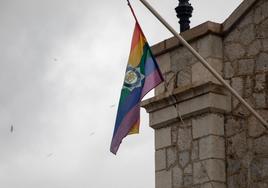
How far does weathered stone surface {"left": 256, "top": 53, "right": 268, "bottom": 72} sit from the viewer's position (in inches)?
369

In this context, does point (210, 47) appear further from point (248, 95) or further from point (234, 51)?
point (248, 95)

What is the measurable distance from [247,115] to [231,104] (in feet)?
0.83

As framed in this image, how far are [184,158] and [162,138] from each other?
519mm

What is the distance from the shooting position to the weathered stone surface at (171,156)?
987 centimetres

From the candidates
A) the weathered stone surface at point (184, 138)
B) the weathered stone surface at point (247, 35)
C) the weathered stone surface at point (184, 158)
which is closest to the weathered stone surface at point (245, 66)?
the weathered stone surface at point (247, 35)

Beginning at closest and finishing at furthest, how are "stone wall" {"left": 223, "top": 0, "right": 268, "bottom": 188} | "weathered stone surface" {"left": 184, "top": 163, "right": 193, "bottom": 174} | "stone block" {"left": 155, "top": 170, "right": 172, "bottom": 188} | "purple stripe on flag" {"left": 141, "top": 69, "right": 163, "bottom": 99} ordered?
"purple stripe on flag" {"left": 141, "top": 69, "right": 163, "bottom": 99} < "stone wall" {"left": 223, "top": 0, "right": 268, "bottom": 188} < "weathered stone surface" {"left": 184, "top": 163, "right": 193, "bottom": 174} < "stone block" {"left": 155, "top": 170, "right": 172, "bottom": 188}

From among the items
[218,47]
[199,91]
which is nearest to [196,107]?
[199,91]

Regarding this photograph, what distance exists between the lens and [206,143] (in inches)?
372

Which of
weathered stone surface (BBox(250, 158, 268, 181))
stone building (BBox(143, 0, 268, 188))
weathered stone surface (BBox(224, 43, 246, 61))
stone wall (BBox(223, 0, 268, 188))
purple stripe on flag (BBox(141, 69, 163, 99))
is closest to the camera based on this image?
purple stripe on flag (BBox(141, 69, 163, 99))

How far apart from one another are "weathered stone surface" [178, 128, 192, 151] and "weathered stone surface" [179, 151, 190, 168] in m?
0.06

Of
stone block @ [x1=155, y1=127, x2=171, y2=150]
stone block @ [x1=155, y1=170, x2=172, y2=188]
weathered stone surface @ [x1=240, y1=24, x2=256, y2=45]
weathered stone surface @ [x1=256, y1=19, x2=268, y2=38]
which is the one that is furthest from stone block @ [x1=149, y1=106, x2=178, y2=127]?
weathered stone surface @ [x1=256, y1=19, x2=268, y2=38]

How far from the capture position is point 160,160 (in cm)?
1008

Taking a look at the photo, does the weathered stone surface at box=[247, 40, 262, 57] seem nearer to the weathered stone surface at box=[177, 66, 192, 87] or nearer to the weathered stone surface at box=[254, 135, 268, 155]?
→ the weathered stone surface at box=[177, 66, 192, 87]

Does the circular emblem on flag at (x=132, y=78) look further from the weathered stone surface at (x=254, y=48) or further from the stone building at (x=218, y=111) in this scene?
the weathered stone surface at (x=254, y=48)
